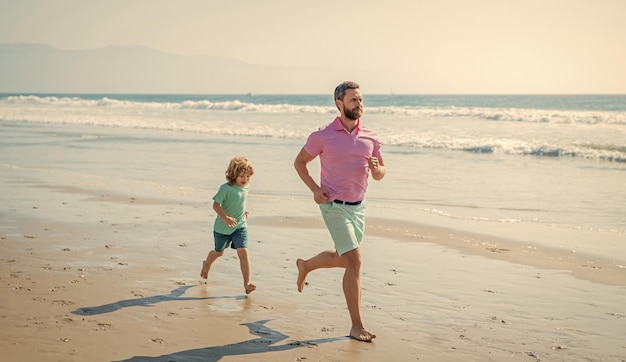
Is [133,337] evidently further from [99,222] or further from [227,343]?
[99,222]

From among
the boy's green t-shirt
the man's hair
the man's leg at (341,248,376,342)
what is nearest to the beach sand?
the man's leg at (341,248,376,342)

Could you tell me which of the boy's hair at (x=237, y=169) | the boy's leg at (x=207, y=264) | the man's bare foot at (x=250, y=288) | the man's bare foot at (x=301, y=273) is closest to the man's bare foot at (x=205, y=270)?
the boy's leg at (x=207, y=264)

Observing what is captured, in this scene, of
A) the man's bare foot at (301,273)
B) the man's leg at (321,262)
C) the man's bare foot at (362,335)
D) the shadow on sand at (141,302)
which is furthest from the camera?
the man's bare foot at (301,273)

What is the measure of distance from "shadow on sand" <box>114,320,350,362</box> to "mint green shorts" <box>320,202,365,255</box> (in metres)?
0.67

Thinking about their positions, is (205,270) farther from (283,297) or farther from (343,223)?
(343,223)

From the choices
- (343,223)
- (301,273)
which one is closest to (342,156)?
(343,223)

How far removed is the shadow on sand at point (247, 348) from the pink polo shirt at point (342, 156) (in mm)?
1059

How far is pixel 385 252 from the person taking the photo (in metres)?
8.31

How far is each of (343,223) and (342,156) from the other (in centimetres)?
A: 48

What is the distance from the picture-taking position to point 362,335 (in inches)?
200

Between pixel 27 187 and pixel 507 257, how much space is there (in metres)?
8.99

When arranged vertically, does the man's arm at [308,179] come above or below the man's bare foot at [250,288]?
above

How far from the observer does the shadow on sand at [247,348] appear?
4.58m

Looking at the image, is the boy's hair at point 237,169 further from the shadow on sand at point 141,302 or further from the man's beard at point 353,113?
the man's beard at point 353,113
